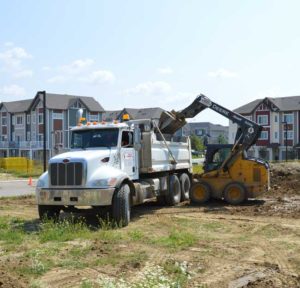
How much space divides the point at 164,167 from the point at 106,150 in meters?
3.41

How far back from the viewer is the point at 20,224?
13266 millimetres

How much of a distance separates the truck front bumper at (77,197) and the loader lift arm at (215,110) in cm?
561

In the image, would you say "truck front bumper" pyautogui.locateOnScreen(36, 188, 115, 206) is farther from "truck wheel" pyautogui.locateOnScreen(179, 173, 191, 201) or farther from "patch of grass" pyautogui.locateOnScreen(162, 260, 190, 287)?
"truck wheel" pyautogui.locateOnScreen(179, 173, 191, 201)

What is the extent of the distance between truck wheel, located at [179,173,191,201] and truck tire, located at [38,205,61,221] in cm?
614

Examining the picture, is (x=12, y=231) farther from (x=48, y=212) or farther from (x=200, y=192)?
(x=200, y=192)

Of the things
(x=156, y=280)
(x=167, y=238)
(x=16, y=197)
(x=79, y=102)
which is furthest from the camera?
(x=79, y=102)

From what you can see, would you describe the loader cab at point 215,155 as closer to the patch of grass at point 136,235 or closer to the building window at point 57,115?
the patch of grass at point 136,235

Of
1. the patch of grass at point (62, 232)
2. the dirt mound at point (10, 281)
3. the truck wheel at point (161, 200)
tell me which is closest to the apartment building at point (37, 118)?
the truck wheel at point (161, 200)

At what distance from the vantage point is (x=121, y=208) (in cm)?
1280

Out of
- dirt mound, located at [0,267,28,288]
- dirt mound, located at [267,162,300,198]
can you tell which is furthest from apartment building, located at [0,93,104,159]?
dirt mound, located at [0,267,28,288]

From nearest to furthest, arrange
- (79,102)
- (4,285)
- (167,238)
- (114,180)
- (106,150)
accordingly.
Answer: (4,285), (167,238), (114,180), (106,150), (79,102)

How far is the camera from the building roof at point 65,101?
76.7 meters

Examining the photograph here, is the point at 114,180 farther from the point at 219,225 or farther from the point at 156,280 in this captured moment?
the point at 156,280

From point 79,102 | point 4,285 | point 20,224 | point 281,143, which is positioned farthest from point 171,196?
point 281,143
